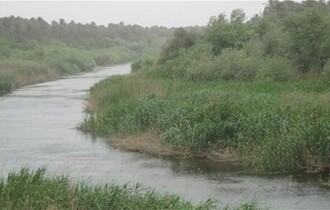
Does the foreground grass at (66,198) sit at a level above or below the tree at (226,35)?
below

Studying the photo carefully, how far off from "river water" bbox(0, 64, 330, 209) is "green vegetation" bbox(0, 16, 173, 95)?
74.4 ft

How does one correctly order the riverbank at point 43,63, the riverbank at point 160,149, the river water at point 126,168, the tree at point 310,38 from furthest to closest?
the riverbank at point 43,63 → the tree at point 310,38 → the riverbank at point 160,149 → the river water at point 126,168

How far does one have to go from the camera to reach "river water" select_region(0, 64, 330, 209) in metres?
15.4

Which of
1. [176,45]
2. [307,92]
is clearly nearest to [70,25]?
[176,45]

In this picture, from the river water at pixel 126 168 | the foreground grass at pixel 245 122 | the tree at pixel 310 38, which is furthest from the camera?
the tree at pixel 310 38

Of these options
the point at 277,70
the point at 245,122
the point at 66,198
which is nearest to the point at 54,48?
the point at 277,70

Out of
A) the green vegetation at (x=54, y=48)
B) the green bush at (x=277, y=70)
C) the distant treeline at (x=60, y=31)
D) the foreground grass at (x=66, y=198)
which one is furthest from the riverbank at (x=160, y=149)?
the distant treeline at (x=60, y=31)

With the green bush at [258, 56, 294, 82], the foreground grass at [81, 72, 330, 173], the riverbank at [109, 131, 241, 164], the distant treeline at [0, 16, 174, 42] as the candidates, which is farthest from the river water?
the distant treeline at [0, 16, 174, 42]

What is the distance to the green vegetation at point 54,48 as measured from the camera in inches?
2325

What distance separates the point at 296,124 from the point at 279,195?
374 centimetres

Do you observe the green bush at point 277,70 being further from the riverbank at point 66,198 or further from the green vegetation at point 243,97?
the riverbank at point 66,198

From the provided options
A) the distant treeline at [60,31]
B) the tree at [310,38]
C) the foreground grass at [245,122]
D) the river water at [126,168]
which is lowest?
the river water at [126,168]

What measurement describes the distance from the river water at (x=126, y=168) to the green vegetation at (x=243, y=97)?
1.08 meters

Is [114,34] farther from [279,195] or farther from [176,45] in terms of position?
[279,195]
